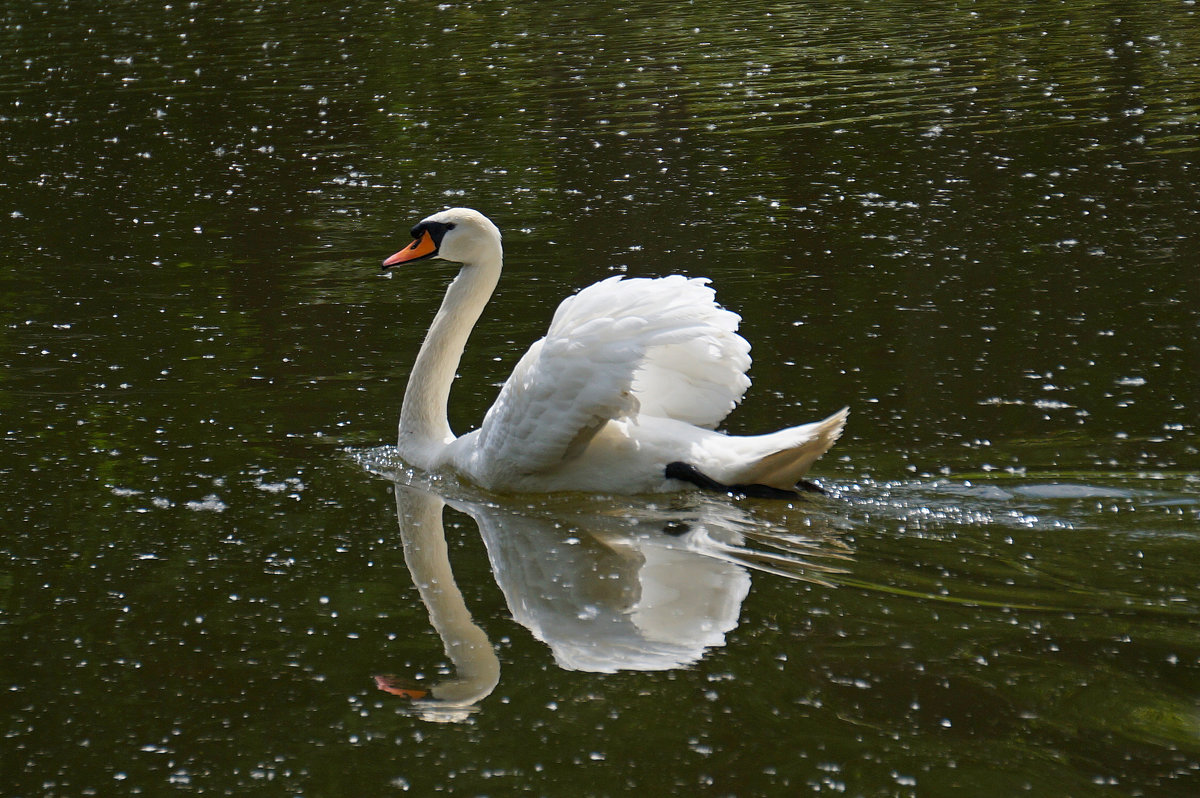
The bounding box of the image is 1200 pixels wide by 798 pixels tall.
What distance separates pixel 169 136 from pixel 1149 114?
352 inches

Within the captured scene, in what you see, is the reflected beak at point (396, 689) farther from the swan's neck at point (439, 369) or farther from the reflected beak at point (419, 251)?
the reflected beak at point (419, 251)

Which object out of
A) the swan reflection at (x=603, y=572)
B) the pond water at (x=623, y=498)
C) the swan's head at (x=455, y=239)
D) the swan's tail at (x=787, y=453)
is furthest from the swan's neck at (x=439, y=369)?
the swan's tail at (x=787, y=453)

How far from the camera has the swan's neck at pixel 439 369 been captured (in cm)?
654

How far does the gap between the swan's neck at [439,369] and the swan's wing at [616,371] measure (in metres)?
0.54

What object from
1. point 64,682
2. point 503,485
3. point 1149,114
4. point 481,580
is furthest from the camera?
point 1149,114

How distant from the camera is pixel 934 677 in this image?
4281 millimetres

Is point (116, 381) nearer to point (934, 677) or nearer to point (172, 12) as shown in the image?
point (934, 677)

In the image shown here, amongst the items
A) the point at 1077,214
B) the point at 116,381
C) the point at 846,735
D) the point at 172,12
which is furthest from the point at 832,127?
the point at 172,12

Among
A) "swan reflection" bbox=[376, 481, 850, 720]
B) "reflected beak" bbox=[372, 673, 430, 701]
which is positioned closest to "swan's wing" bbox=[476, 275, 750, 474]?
"swan reflection" bbox=[376, 481, 850, 720]

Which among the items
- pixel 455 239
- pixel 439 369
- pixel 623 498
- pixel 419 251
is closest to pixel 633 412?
pixel 623 498

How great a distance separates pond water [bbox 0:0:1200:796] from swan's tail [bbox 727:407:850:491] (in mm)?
183

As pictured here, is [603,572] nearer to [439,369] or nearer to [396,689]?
[396,689]

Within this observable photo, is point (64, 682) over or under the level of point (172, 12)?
under

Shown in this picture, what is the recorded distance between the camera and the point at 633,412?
582cm
